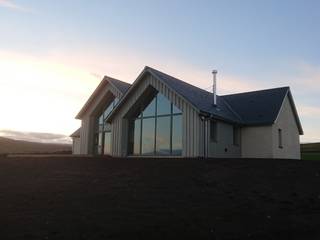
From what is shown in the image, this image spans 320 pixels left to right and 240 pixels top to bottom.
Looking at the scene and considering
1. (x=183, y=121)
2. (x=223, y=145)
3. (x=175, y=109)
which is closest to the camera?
(x=183, y=121)

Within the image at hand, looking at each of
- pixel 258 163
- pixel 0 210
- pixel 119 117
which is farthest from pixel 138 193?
pixel 119 117

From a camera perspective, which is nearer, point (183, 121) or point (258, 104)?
point (183, 121)

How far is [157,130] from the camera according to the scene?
77.7 feet

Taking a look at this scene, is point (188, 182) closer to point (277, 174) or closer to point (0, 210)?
point (277, 174)

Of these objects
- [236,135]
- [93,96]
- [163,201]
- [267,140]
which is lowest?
[163,201]

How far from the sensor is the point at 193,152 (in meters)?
21.7

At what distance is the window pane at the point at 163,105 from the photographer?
23.2m

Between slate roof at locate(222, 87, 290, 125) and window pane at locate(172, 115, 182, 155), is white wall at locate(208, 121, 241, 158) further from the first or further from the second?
slate roof at locate(222, 87, 290, 125)

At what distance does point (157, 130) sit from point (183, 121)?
2.14 m

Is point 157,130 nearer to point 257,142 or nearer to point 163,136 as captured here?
point 163,136

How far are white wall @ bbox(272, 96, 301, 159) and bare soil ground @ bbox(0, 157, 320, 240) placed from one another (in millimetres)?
8116

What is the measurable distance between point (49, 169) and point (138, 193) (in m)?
7.00

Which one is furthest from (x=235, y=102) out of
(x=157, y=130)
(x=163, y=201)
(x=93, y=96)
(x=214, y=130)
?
(x=163, y=201)

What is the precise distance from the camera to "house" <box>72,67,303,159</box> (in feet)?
73.2
